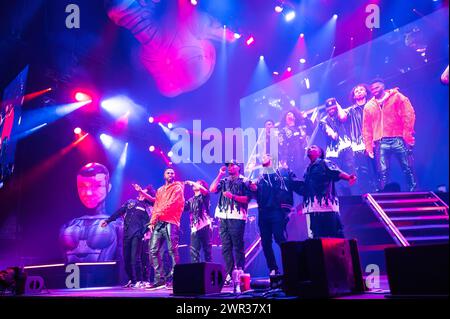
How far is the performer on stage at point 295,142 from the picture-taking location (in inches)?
314

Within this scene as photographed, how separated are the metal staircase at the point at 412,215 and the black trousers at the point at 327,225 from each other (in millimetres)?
1149

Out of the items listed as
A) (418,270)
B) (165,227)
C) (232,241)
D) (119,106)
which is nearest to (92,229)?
(165,227)

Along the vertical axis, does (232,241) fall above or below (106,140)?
below

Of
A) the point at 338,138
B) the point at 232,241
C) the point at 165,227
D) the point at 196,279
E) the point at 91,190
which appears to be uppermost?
the point at 338,138

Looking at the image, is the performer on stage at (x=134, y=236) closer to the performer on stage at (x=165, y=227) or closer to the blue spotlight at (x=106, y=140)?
the performer on stage at (x=165, y=227)

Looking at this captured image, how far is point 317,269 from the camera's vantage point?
306 centimetres

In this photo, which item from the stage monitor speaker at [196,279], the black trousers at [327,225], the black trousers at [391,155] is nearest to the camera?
the stage monitor speaker at [196,279]

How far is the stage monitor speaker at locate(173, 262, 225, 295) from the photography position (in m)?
3.69

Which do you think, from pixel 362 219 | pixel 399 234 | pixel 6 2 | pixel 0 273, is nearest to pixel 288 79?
pixel 362 219

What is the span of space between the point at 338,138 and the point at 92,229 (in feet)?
16.6

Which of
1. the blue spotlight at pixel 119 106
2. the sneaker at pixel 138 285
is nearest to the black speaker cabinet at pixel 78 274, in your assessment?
the sneaker at pixel 138 285

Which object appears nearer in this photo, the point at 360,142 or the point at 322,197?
the point at 322,197

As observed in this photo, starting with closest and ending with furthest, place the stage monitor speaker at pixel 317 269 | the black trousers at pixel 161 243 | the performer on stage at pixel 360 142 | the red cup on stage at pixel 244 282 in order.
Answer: the stage monitor speaker at pixel 317 269 → the red cup on stage at pixel 244 282 → the black trousers at pixel 161 243 → the performer on stage at pixel 360 142

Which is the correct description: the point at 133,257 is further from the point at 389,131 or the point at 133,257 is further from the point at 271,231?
the point at 389,131
